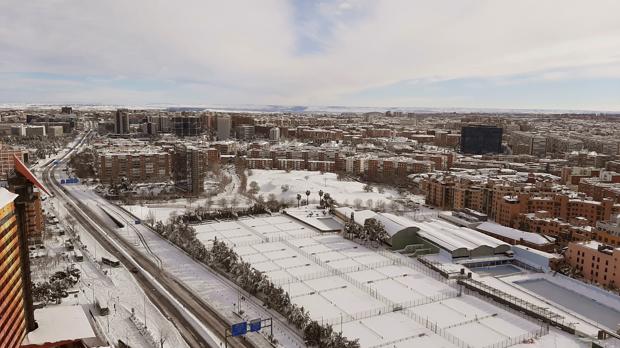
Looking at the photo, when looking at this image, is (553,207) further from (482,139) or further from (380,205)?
(482,139)

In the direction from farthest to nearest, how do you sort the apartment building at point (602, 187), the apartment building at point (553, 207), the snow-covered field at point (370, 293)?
the apartment building at point (602, 187) < the apartment building at point (553, 207) < the snow-covered field at point (370, 293)

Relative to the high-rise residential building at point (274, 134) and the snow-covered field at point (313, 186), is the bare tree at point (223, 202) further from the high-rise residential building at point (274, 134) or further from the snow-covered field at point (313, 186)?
the high-rise residential building at point (274, 134)

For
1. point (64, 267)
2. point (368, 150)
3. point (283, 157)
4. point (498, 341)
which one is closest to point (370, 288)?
point (498, 341)

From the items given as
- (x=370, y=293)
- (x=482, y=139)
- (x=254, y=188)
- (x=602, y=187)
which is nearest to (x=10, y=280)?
(x=370, y=293)

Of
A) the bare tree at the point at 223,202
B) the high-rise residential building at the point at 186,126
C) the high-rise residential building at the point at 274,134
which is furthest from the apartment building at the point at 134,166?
the high-rise residential building at the point at 274,134

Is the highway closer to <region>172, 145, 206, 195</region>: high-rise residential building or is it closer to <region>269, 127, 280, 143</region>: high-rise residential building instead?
<region>172, 145, 206, 195</region>: high-rise residential building

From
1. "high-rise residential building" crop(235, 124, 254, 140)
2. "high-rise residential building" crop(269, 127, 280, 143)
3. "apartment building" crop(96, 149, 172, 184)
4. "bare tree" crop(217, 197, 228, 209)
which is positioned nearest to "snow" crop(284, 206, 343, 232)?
"bare tree" crop(217, 197, 228, 209)
